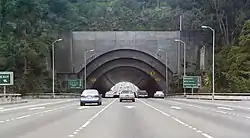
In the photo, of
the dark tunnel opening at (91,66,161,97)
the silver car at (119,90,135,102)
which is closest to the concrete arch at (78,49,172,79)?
the dark tunnel opening at (91,66,161,97)

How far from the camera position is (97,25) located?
404ft

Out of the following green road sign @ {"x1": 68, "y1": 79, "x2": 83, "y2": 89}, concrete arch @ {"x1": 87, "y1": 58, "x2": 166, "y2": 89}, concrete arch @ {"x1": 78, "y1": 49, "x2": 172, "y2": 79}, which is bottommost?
green road sign @ {"x1": 68, "y1": 79, "x2": 83, "y2": 89}

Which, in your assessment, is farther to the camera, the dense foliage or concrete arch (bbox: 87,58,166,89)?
concrete arch (bbox: 87,58,166,89)

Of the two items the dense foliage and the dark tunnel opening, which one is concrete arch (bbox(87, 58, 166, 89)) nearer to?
the dense foliage

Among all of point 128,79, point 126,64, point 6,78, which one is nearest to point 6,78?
point 6,78

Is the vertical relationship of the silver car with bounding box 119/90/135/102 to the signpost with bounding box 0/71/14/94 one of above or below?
below

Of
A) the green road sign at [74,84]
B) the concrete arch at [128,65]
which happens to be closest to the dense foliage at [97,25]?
the green road sign at [74,84]

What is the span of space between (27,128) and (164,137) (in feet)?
21.3

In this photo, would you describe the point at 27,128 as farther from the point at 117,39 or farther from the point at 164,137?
the point at 117,39

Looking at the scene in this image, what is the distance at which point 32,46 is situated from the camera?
9219 cm

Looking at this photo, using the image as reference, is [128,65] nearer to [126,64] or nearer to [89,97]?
[126,64]

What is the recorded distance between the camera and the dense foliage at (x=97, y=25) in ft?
269

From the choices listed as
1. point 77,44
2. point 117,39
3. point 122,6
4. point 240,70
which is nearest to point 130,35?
point 117,39

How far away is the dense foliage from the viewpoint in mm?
81975
